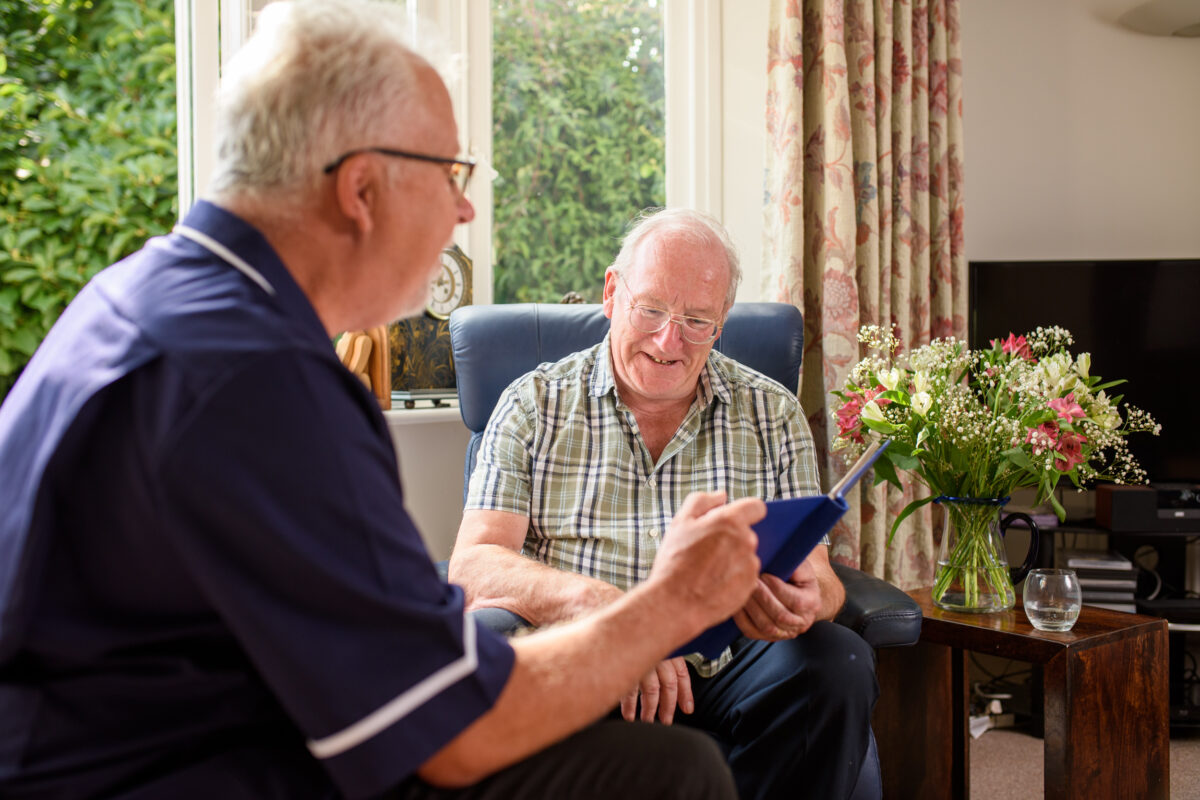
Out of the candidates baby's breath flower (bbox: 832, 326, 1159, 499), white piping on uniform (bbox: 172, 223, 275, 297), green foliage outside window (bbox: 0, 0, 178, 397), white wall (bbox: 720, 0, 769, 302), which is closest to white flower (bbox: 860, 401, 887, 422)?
baby's breath flower (bbox: 832, 326, 1159, 499)

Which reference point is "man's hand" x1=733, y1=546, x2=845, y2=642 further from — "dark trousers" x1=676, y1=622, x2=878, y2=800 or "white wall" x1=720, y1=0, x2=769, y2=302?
"white wall" x1=720, y1=0, x2=769, y2=302

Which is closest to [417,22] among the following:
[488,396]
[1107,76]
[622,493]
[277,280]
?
[277,280]

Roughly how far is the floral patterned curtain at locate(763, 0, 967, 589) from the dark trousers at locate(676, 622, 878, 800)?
1.21 m

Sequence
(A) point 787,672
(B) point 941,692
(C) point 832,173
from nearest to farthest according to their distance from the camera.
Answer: (A) point 787,672 → (B) point 941,692 → (C) point 832,173

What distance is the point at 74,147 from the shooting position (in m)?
2.06

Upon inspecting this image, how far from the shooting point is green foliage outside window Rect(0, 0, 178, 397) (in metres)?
1.98

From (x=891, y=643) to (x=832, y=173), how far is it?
1.42 meters

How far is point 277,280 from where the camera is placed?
2.57ft

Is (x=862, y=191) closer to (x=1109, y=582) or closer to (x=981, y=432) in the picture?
(x=981, y=432)

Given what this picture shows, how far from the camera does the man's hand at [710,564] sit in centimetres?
91

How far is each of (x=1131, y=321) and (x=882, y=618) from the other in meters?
2.00

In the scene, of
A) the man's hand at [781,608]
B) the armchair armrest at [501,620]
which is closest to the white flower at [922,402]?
the man's hand at [781,608]

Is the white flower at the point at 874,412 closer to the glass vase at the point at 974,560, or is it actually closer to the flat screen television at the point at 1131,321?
the glass vase at the point at 974,560

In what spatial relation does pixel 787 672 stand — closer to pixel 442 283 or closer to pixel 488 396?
pixel 488 396
